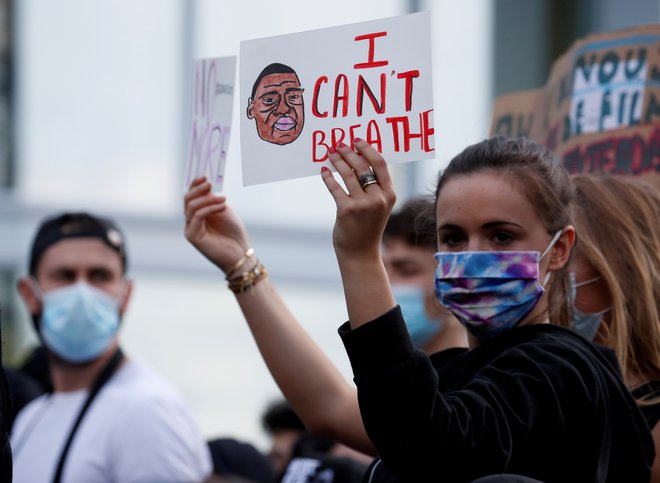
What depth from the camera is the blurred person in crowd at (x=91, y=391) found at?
4.09 meters

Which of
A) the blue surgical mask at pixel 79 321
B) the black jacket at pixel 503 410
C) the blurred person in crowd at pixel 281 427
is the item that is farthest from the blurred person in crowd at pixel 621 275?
the blurred person in crowd at pixel 281 427

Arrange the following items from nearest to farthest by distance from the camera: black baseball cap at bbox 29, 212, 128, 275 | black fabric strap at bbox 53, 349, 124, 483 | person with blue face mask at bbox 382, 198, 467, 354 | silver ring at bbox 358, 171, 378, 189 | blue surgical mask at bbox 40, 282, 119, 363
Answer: silver ring at bbox 358, 171, 378, 189
black fabric strap at bbox 53, 349, 124, 483
person with blue face mask at bbox 382, 198, 467, 354
blue surgical mask at bbox 40, 282, 119, 363
black baseball cap at bbox 29, 212, 128, 275

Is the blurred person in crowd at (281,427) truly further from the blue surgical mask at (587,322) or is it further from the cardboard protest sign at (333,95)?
the cardboard protest sign at (333,95)

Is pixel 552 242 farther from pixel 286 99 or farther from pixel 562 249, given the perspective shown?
pixel 286 99

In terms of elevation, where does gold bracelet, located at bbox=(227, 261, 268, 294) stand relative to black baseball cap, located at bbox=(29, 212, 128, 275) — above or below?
below

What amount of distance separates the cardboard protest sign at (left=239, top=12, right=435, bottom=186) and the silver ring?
0.42ft

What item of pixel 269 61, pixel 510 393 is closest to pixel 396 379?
pixel 510 393

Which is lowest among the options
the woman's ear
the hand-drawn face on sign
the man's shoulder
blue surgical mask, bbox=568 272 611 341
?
the man's shoulder

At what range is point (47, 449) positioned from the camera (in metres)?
4.18

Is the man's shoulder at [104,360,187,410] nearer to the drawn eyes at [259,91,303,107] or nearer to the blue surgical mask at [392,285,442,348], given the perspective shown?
the blue surgical mask at [392,285,442,348]

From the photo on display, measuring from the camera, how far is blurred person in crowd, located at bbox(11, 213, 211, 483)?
13.4 ft

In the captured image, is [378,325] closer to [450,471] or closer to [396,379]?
[396,379]


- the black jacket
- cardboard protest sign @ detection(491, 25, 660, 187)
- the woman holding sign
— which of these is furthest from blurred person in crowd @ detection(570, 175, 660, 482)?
the black jacket

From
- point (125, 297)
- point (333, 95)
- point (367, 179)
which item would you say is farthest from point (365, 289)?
point (125, 297)
